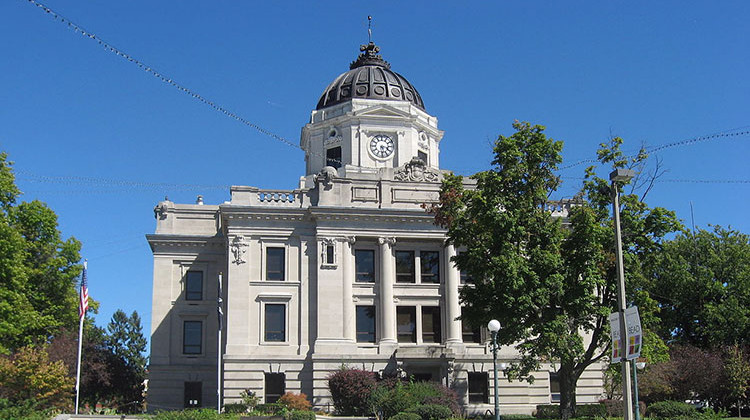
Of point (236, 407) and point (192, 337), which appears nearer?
point (236, 407)

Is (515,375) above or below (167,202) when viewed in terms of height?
below

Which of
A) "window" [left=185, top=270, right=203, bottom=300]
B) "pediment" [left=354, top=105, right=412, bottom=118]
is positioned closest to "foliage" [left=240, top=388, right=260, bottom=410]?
"window" [left=185, top=270, right=203, bottom=300]

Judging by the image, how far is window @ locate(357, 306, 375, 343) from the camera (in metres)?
52.3

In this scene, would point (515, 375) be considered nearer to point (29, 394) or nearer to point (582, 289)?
point (582, 289)

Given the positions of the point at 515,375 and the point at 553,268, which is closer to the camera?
the point at 553,268

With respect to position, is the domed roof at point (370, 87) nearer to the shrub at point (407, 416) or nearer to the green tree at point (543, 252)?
the green tree at point (543, 252)

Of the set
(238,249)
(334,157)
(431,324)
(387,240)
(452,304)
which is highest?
(334,157)

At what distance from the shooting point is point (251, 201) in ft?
172

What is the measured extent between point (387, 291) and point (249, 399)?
1041 centimetres

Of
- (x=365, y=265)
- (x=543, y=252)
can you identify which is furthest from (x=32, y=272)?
(x=543, y=252)

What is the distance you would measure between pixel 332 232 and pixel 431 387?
12.0m

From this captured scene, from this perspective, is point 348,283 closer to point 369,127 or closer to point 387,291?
point 387,291

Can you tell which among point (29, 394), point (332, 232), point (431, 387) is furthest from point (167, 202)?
point (431, 387)

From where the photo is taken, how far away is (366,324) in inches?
2067
